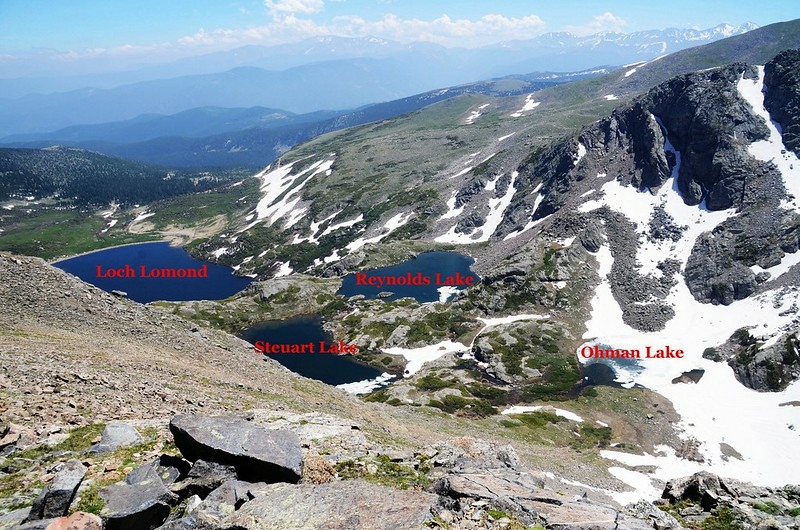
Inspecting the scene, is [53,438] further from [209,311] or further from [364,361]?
[209,311]

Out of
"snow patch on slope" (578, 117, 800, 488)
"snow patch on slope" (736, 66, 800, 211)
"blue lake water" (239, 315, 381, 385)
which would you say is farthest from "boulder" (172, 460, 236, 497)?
"snow patch on slope" (736, 66, 800, 211)

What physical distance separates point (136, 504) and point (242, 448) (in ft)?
10.6

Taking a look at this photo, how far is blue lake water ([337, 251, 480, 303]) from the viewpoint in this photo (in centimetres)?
15562

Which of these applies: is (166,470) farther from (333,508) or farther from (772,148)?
(772,148)

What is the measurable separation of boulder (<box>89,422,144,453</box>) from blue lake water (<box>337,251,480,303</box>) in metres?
128

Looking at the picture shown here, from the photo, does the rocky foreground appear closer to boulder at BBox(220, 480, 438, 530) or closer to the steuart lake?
boulder at BBox(220, 480, 438, 530)

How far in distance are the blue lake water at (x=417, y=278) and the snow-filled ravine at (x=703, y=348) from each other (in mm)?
48960

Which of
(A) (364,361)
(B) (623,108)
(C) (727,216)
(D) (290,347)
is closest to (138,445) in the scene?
(A) (364,361)

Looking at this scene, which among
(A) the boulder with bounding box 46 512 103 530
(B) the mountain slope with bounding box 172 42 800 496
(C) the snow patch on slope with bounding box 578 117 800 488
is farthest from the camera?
(B) the mountain slope with bounding box 172 42 800 496

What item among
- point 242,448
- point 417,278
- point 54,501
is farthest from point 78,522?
point 417,278

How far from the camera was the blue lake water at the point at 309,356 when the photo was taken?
107 metres

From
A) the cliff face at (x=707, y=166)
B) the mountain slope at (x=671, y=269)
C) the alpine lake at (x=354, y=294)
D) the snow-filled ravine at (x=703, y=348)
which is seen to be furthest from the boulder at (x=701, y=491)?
the cliff face at (x=707, y=166)

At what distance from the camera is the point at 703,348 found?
10069 cm

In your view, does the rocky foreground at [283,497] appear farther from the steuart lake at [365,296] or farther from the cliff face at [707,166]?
the cliff face at [707,166]
